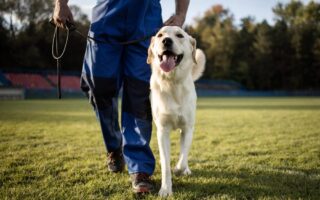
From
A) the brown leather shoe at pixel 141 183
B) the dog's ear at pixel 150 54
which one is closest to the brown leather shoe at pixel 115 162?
the brown leather shoe at pixel 141 183

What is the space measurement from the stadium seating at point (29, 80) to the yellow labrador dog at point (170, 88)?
33.3 metres

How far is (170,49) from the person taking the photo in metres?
3.48

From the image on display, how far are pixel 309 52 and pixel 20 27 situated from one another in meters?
42.8

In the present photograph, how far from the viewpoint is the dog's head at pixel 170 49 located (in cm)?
346

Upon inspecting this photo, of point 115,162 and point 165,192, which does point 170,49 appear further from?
point 115,162

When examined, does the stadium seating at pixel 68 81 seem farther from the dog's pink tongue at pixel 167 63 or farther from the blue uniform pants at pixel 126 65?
the dog's pink tongue at pixel 167 63

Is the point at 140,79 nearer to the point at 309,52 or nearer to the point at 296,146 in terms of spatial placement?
the point at 296,146

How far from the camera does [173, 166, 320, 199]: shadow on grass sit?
3.13 m

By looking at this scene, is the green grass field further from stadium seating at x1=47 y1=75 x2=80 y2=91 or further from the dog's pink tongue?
stadium seating at x1=47 y1=75 x2=80 y2=91

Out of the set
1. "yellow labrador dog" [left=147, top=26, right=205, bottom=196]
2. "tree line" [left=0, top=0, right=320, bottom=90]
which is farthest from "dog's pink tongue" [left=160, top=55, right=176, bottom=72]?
"tree line" [left=0, top=0, right=320, bottom=90]

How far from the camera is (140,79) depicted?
3.78 m

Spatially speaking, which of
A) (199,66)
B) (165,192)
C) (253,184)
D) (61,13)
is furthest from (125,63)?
(253,184)

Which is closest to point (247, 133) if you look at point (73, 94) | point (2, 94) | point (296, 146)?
point (296, 146)

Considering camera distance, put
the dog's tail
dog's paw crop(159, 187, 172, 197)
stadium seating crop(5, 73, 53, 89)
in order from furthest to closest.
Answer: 1. stadium seating crop(5, 73, 53, 89)
2. the dog's tail
3. dog's paw crop(159, 187, 172, 197)
